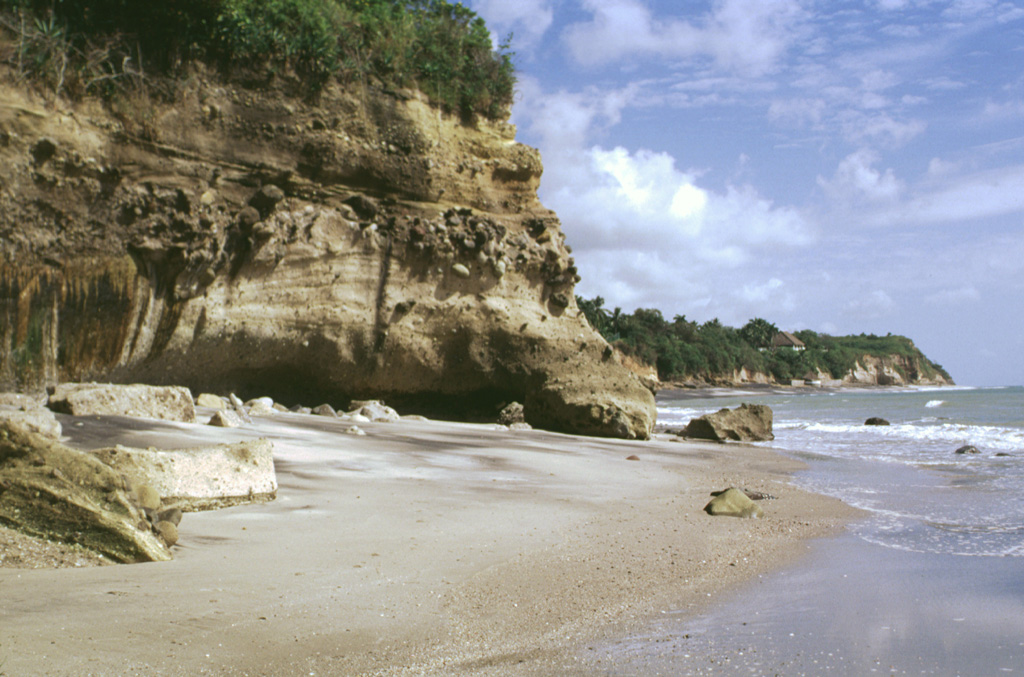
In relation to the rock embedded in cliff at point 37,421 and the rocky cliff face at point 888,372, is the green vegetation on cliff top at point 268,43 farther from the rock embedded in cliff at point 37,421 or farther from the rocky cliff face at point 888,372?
the rocky cliff face at point 888,372

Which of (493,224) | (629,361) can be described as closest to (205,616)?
(493,224)

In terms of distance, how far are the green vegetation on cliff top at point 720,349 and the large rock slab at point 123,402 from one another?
140ft

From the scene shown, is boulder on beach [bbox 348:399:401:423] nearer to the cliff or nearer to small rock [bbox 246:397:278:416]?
small rock [bbox 246:397:278:416]

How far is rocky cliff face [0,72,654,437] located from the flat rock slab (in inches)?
201

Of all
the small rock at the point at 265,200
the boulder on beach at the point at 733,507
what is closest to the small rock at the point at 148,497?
the boulder on beach at the point at 733,507

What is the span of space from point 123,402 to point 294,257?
3.73 meters

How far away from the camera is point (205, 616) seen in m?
2.29

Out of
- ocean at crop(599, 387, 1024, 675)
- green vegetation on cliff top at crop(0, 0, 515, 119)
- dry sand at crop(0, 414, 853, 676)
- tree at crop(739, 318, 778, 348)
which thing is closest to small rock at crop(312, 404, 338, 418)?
dry sand at crop(0, 414, 853, 676)

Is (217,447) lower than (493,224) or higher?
lower

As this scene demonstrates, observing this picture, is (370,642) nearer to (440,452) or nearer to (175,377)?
(440,452)

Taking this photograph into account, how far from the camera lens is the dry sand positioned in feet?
6.85

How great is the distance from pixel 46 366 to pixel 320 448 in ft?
13.3

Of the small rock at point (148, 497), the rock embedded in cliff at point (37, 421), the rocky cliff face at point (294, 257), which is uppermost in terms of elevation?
the rocky cliff face at point (294, 257)

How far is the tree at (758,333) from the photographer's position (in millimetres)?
81562
